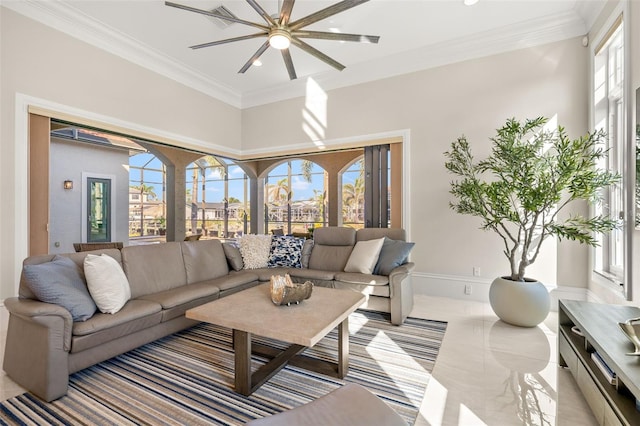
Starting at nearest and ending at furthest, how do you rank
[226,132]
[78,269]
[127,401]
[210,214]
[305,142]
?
[127,401]
[78,269]
[305,142]
[226,132]
[210,214]

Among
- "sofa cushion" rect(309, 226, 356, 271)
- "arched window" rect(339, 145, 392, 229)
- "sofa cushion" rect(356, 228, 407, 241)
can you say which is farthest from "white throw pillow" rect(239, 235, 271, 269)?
"arched window" rect(339, 145, 392, 229)

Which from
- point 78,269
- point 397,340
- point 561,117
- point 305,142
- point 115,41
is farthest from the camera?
point 305,142

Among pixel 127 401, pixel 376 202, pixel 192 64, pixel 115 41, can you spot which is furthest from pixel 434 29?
pixel 127 401

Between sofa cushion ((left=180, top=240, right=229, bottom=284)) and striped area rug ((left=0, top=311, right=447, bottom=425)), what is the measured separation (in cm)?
79

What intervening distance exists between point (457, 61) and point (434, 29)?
61 centimetres

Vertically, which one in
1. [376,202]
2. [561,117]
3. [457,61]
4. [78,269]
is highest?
[457,61]

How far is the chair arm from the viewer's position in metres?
1.89

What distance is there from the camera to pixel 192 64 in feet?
15.2

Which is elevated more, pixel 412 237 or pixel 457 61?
pixel 457 61

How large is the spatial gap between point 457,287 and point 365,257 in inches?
56.0

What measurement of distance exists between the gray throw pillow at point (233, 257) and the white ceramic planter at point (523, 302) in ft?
10.1

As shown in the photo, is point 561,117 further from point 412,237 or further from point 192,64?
point 192,64

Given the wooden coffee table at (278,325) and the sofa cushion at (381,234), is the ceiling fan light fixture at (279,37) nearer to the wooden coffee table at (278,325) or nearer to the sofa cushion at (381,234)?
the wooden coffee table at (278,325)

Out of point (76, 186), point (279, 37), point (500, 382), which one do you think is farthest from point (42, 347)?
point (76, 186)
